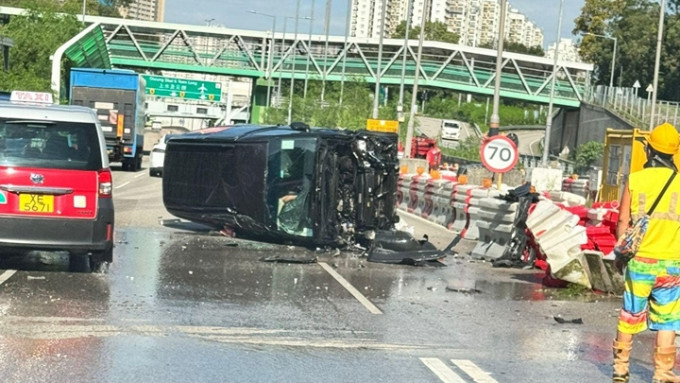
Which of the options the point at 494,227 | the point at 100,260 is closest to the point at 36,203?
the point at 100,260

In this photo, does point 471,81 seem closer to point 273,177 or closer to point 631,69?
point 631,69

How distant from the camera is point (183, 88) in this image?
9069 cm

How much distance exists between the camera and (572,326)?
39.4 feet

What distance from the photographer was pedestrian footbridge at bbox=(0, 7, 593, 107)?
311 ft

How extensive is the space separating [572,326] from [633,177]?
3.61 m

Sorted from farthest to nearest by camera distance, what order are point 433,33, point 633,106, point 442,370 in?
point 433,33
point 633,106
point 442,370

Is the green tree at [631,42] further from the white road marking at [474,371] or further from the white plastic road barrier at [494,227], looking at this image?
the white road marking at [474,371]

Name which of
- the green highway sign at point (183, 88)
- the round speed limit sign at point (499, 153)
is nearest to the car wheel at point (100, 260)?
the round speed limit sign at point (499, 153)

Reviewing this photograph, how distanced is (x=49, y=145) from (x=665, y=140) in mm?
7121

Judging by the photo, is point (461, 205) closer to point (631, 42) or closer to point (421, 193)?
point (421, 193)

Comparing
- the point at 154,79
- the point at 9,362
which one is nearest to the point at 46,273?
the point at 9,362

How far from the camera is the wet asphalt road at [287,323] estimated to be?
8844 mm

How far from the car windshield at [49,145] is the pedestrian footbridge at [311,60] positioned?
78.0 metres

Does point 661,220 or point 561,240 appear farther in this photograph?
point 561,240
